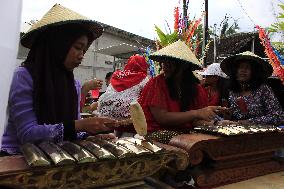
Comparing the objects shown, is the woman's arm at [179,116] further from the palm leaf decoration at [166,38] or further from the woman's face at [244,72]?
the palm leaf decoration at [166,38]

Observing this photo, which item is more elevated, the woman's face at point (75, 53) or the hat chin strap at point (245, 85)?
→ the woman's face at point (75, 53)

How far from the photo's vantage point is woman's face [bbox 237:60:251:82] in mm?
3525

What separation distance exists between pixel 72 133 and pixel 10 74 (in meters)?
1.02

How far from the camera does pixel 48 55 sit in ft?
6.52

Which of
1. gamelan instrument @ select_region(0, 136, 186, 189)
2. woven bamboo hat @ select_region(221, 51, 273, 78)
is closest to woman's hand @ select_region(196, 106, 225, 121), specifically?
gamelan instrument @ select_region(0, 136, 186, 189)

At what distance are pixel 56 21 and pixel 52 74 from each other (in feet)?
1.11

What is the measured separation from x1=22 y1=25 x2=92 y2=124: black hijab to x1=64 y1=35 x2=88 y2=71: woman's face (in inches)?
0.8

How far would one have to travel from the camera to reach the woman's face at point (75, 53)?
203 centimetres

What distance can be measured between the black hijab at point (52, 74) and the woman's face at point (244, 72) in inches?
83.6

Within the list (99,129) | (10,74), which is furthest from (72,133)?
(10,74)

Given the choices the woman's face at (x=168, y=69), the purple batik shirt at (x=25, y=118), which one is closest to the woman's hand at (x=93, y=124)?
the purple batik shirt at (x=25, y=118)

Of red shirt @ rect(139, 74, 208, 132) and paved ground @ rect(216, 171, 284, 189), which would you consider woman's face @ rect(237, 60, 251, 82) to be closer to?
red shirt @ rect(139, 74, 208, 132)

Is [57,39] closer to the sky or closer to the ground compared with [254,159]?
closer to the sky

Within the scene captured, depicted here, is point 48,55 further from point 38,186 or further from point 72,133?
point 38,186
